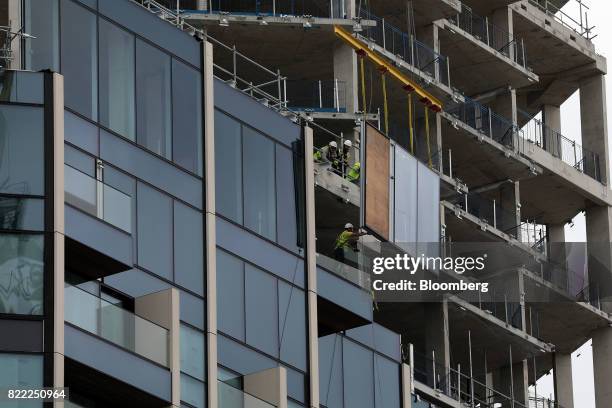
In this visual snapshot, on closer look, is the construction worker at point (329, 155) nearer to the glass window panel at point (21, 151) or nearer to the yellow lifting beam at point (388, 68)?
the yellow lifting beam at point (388, 68)

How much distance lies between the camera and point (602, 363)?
103812 mm

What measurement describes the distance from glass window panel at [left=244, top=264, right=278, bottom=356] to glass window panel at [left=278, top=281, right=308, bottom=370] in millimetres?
345

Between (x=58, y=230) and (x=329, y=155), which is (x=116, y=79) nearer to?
(x=58, y=230)

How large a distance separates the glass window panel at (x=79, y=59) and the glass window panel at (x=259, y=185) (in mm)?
7018

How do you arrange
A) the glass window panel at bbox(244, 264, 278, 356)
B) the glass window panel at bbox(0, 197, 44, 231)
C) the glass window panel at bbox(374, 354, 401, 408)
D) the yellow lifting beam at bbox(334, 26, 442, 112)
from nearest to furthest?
the glass window panel at bbox(0, 197, 44, 231) < the glass window panel at bbox(244, 264, 278, 356) < the glass window panel at bbox(374, 354, 401, 408) < the yellow lifting beam at bbox(334, 26, 442, 112)

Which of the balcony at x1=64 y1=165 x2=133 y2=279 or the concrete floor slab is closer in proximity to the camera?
the balcony at x1=64 y1=165 x2=133 y2=279

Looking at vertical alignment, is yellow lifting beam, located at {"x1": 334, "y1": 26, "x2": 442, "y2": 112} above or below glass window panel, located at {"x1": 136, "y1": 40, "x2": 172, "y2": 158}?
above

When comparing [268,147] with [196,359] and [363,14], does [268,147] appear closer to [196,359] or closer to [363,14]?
[196,359]

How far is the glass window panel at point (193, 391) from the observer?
59.3m

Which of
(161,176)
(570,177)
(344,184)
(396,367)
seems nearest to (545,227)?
(570,177)

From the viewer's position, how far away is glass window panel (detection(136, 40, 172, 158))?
61.2 metres

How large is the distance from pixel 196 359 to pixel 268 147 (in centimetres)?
869

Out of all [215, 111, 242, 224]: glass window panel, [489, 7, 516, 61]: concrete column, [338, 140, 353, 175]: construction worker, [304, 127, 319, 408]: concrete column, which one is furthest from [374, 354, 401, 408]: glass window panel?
[489, 7, 516, 61]: concrete column

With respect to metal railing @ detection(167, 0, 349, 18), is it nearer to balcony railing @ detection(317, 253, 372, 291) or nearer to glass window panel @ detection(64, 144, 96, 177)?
balcony railing @ detection(317, 253, 372, 291)
